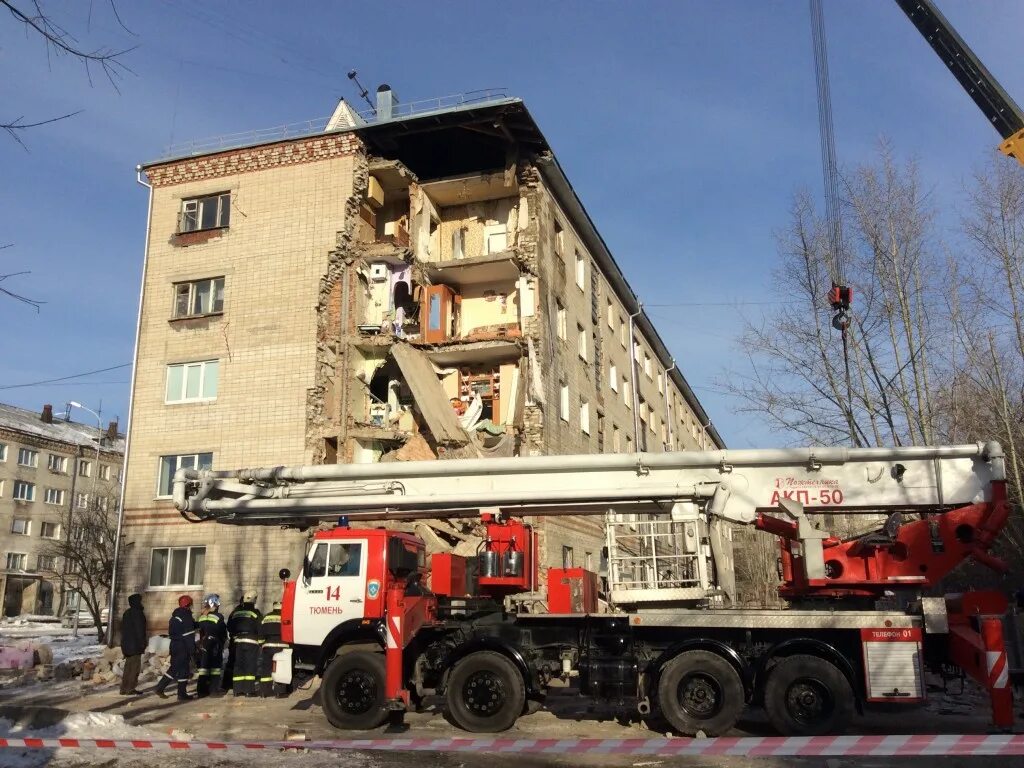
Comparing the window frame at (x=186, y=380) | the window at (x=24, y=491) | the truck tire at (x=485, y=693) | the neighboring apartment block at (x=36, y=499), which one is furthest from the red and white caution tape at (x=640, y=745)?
the window at (x=24, y=491)

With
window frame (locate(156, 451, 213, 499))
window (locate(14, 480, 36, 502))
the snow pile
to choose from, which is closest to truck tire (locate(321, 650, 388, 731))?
the snow pile

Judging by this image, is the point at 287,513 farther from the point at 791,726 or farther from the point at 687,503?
the point at 791,726

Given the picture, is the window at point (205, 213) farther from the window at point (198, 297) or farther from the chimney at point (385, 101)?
the chimney at point (385, 101)

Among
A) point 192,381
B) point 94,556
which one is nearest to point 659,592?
point 192,381

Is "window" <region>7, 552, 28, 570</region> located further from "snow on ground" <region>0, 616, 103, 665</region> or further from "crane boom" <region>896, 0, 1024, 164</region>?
"crane boom" <region>896, 0, 1024, 164</region>

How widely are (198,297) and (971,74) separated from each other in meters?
20.8

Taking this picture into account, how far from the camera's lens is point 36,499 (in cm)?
5725

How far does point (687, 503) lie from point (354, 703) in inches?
197

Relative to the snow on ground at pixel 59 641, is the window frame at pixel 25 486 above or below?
above

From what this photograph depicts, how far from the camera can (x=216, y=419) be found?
23.1 m

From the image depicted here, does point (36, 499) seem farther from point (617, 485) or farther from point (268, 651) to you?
point (617, 485)

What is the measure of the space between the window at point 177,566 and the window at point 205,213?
959 centimetres

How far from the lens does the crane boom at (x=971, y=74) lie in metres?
17.2

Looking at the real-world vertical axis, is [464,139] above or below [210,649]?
above
